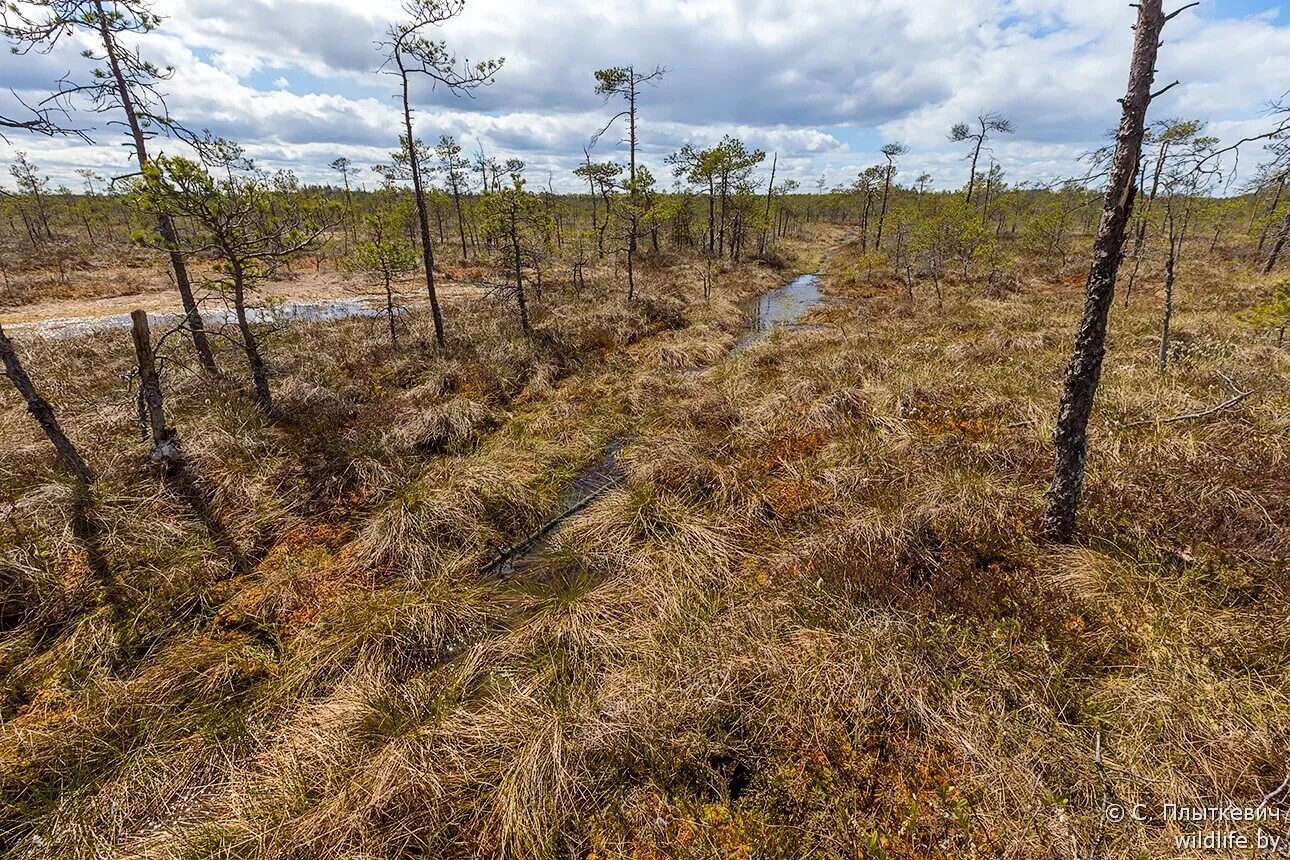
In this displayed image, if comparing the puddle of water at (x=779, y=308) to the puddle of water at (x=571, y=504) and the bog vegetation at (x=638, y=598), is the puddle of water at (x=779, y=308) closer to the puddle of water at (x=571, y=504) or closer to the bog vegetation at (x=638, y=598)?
the puddle of water at (x=571, y=504)

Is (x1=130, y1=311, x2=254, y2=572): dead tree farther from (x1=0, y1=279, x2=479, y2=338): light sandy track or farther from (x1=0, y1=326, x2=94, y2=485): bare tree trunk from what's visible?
(x1=0, y1=279, x2=479, y2=338): light sandy track

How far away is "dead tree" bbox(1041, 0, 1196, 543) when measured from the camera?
3330 mm

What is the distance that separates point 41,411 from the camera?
5.57 metres

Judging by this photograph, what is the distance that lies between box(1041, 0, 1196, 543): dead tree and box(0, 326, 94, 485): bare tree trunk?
996 cm

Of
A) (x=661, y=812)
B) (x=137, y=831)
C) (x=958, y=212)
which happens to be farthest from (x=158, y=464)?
(x=958, y=212)

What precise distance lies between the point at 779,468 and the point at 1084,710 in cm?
445

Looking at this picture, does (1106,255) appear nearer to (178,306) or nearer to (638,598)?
(638,598)

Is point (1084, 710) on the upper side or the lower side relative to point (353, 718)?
upper

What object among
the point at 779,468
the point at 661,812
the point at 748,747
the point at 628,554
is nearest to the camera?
the point at 661,812

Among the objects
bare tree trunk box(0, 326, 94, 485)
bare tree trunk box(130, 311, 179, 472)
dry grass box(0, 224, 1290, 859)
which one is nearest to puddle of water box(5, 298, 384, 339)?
bare tree trunk box(130, 311, 179, 472)

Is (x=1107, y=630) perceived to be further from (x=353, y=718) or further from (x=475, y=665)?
(x=353, y=718)

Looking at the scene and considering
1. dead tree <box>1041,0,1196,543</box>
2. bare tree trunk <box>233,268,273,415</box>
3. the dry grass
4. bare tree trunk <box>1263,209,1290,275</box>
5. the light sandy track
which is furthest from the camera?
bare tree trunk <box>1263,209,1290,275</box>

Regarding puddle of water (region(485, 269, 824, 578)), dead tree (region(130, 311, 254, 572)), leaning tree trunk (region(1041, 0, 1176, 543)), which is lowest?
puddle of water (region(485, 269, 824, 578))

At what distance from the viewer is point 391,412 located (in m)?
9.48
